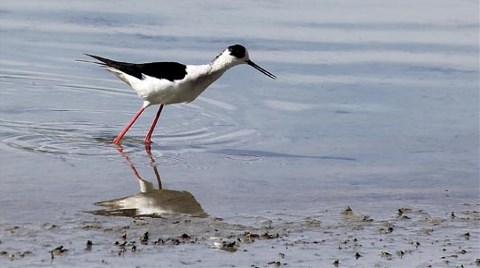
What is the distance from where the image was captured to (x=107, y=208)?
717 centimetres

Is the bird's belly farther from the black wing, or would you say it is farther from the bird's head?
the bird's head

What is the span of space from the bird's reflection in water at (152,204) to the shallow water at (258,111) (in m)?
0.09

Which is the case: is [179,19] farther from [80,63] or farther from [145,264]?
[145,264]

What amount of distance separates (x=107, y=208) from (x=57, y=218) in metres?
0.41

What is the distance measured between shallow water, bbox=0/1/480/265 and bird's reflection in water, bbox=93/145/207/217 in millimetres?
89

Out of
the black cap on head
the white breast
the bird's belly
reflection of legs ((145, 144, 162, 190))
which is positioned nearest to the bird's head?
the black cap on head

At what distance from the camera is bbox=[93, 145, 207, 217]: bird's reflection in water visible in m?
7.09

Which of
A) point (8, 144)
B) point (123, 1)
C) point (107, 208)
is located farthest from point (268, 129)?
point (123, 1)

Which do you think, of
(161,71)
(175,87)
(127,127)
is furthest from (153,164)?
(161,71)

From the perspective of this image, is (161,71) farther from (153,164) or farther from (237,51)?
(153,164)

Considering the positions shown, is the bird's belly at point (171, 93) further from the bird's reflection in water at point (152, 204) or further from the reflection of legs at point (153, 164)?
the bird's reflection in water at point (152, 204)

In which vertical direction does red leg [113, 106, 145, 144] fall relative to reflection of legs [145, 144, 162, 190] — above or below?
above

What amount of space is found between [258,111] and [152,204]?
2.94m

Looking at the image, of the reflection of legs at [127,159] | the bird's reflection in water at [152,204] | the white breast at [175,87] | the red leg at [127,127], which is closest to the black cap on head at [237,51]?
the white breast at [175,87]
